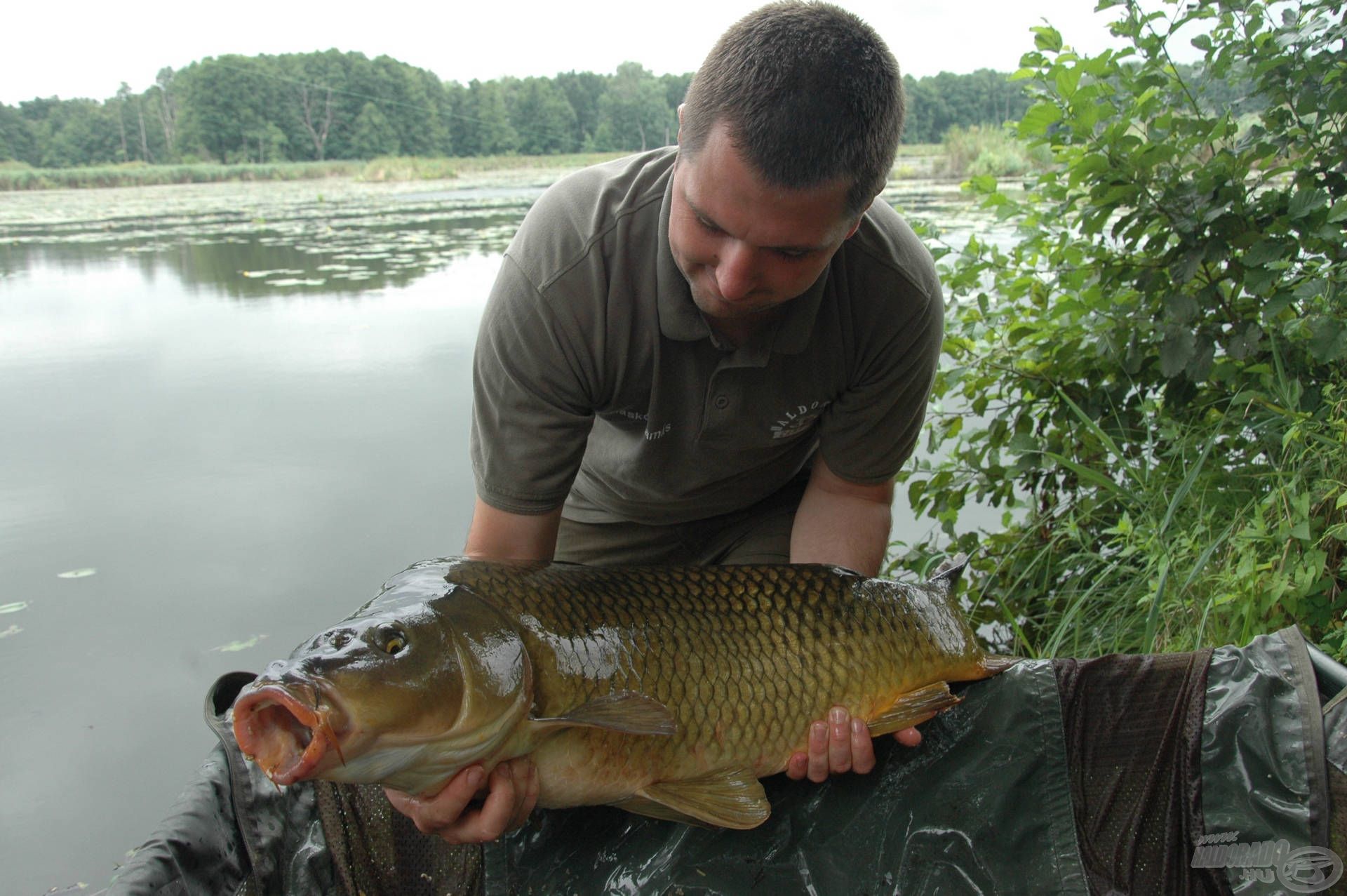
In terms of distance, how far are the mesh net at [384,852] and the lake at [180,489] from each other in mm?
519

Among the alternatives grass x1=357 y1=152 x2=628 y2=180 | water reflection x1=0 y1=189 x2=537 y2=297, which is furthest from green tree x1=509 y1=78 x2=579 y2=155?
water reflection x1=0 y1=189 x2=537 y2=297

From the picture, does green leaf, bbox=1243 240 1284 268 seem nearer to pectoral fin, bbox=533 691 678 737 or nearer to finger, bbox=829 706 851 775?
finger, bbox=829 706 851 775

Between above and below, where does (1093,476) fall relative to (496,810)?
above

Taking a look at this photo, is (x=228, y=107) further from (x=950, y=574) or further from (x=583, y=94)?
(x=950, y=574)

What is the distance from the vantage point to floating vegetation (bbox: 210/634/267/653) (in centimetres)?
220

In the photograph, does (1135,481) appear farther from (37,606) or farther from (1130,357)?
(37,606)

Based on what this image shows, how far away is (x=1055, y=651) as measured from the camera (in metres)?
1.79

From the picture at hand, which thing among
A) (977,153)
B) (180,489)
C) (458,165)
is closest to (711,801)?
(180,489)

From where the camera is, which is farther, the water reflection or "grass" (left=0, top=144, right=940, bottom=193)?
"grass" (left=0, top=144, right=940, bottom=193)

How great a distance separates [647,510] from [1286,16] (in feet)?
4.38

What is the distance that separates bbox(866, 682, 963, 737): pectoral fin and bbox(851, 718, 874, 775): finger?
0.07ft

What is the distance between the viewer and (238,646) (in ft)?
7.26

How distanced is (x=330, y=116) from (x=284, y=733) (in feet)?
110

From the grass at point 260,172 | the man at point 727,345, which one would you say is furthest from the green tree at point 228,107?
the man at point 727,345
